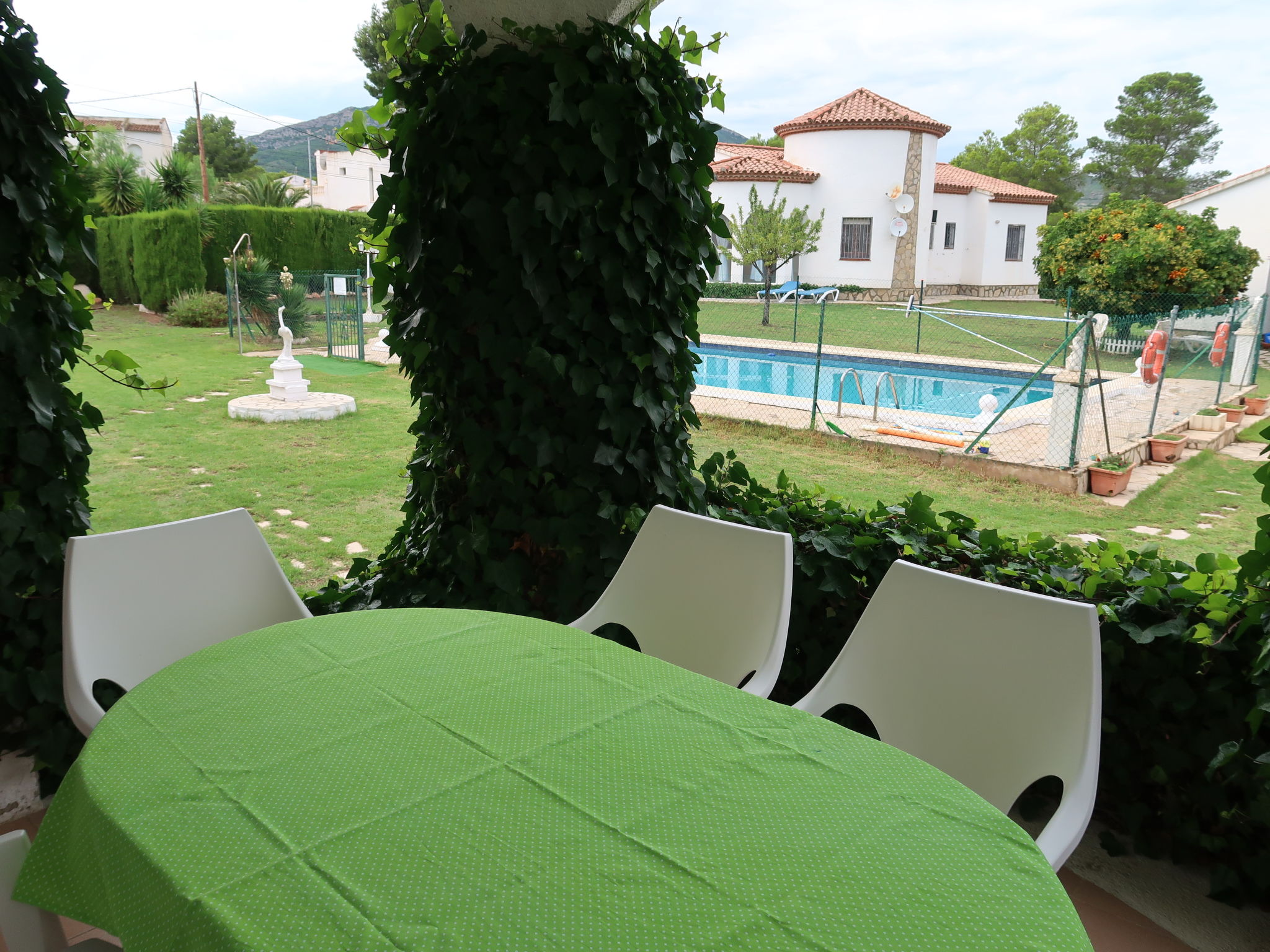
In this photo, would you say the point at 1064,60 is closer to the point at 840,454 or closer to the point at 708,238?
the point at 708,238

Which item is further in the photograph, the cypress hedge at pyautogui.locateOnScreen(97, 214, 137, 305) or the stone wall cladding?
the stone wall cladding

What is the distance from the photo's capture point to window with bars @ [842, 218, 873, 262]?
9625mm

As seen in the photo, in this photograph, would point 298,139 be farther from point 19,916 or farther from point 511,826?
point 511,826

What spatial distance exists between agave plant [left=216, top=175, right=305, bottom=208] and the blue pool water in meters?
6.56

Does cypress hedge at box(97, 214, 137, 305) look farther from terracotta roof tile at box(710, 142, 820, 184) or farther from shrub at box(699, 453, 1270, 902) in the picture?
terracotta roof tile at box(710, 142, 820, 184)

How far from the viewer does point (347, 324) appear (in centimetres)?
827

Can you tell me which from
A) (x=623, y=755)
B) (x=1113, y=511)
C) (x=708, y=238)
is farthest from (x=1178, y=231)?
(x=623, y=755)

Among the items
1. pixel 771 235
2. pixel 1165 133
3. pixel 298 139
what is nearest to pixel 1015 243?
pixel 771 235

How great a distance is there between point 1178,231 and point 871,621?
24.8 ft

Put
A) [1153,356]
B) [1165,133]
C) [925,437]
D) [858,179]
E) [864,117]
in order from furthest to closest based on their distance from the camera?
[858,179] → [864,117] → [1153,356] → [925,437] → [1165,133]

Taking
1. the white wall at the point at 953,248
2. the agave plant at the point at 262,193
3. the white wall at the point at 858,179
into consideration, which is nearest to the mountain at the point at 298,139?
the agave plant at the point at 262,193

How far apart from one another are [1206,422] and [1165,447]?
2.87 ft

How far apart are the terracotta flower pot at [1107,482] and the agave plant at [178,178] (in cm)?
741

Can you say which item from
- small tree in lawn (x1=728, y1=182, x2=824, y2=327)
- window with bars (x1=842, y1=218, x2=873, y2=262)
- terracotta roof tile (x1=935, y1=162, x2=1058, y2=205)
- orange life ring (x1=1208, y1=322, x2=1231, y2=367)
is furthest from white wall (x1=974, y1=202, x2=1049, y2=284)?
orange life ring (x1=1208, y1=322, x2=1231, y2=367)
